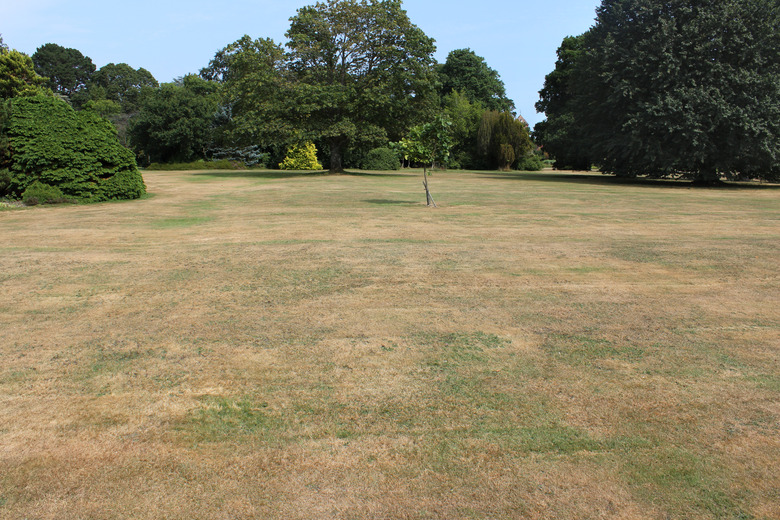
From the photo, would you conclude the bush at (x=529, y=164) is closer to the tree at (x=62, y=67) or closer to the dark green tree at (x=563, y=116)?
the dark green tree at (x=563, y=116)

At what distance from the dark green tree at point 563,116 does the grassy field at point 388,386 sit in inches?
1211

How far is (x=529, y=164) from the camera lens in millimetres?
54188

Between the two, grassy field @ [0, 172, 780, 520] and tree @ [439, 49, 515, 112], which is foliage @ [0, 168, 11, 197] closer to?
grassy field @ [0, 172, 780, 520]

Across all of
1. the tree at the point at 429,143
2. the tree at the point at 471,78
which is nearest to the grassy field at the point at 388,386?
the tree at the point at 429,143

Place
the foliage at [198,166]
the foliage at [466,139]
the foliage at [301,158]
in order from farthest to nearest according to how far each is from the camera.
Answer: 1. the foliage at [466,139]
2. the foliage at [301,158]
3. the foliage at [198,166]

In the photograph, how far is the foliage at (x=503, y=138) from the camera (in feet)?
170

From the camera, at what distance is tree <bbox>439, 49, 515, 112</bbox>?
74562 mm

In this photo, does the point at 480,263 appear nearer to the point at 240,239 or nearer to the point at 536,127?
the point at 240,239

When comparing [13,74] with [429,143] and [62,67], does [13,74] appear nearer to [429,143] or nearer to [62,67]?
[429,143]

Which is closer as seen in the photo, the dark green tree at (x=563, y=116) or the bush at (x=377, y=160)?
the dark green tree at (x=563, y=116)

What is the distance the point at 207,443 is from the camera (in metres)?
3.02

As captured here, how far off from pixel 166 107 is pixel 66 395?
47095 mm

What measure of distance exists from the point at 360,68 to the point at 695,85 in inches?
798

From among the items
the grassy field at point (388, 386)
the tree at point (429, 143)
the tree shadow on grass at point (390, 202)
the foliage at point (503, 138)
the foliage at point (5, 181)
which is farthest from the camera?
the foliage at point (503, 138)
